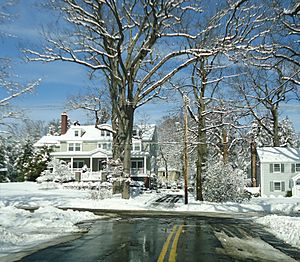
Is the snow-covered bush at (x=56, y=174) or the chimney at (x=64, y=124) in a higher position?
the chimney at (x=64, y=124)

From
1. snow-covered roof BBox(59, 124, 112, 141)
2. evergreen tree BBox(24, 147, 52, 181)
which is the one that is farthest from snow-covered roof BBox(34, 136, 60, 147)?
evergreen tree BBox(24, 147, 52, 181)

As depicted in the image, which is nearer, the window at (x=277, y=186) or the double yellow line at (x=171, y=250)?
the double yellow line at (x=171, y=250)

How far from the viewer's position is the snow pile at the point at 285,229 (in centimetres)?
1349

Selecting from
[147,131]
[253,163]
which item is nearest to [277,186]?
[253,163]

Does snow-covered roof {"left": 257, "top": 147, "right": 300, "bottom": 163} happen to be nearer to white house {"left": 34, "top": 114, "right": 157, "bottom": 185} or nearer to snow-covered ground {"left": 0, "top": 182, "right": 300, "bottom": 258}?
white house {"left": 34, "top": 114, "right": 157, "bottom": 185}

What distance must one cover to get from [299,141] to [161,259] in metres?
86.4

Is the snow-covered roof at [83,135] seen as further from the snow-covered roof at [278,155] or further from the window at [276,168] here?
the window at [276,168]

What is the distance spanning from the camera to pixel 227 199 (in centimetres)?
3412

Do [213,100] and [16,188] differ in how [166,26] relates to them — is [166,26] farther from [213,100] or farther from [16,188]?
[16,188]

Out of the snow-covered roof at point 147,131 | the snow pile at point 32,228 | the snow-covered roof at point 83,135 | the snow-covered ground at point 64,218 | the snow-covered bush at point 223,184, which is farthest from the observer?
A: the snow-covered roof at point 83,135

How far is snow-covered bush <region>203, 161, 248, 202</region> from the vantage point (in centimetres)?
3316

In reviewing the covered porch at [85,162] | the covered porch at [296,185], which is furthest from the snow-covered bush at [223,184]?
the covered porch at [85,162]

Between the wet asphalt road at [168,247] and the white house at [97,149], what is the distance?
1673 inches

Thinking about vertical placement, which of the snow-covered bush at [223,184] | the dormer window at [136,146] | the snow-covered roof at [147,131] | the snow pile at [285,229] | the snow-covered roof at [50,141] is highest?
the snow-covered roof at [147,131]
